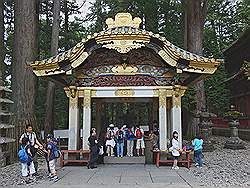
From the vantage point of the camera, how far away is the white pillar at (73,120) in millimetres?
12297

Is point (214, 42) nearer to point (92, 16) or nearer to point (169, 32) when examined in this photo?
point (169, 32)

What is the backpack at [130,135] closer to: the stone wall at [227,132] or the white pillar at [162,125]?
the white pillar at [162,125]

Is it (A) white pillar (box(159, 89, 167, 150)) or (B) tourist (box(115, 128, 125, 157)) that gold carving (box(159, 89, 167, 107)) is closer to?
(A) white pillar (box(159, 89, 167, 150))

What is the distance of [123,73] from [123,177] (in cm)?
418

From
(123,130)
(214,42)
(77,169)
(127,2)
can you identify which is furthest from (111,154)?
(214,42)

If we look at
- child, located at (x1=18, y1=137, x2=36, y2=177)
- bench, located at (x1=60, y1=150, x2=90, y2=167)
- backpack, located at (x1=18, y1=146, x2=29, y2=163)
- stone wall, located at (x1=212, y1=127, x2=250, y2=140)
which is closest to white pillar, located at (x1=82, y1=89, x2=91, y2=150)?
bench, located at (x1=60, y1=150, x2=90, y2=167)

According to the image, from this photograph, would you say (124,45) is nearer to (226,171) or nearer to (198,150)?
(198,150)

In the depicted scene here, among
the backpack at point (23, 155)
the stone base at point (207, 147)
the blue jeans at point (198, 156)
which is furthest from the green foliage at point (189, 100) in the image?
the backpack at point (23, 155)

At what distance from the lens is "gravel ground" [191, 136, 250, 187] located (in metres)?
9.04

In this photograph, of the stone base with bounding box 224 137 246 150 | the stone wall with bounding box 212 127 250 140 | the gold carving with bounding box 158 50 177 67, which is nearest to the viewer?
the gold carving with bounding box 158 50 177 67

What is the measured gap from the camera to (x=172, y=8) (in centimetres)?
3128

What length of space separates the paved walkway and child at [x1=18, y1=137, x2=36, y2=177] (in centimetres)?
70

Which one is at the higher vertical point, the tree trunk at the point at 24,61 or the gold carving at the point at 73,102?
the tree trunk at the point at 24,61

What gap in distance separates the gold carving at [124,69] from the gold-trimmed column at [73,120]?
1667 mm
